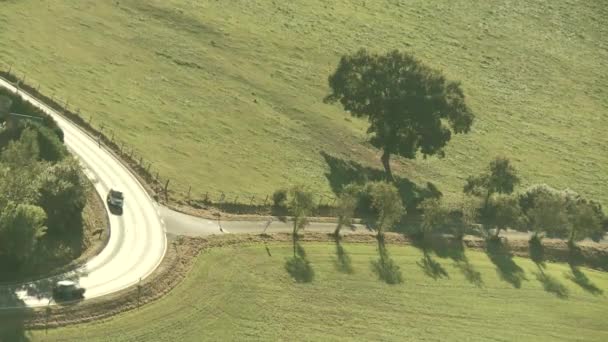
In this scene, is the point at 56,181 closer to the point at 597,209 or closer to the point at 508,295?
the point at 508,295

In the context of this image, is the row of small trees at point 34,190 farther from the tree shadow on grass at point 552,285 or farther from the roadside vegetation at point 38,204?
the tree shadow on grass at point 552,285

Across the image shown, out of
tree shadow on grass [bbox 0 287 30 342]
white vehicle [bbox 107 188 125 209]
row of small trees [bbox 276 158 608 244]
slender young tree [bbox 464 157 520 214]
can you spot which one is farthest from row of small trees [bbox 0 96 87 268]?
slender young tree [bbox 464 157 520 214]

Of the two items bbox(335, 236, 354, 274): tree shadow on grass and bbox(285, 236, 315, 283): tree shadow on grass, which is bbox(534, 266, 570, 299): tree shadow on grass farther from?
bbox(285, 236, 315, 283): tree shadow on grass

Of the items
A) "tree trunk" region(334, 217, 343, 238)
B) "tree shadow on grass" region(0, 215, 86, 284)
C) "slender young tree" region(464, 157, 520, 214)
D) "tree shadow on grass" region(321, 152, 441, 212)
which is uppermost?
"slender young tree" region(464, 157, 520, 214)

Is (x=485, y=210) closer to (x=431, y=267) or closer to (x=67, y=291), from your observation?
(x=431, y=267)

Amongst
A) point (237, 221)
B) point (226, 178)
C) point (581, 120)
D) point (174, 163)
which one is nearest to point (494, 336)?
point (237, 221)

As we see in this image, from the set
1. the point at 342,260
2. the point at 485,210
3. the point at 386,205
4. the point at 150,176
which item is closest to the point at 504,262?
the point at 485,210

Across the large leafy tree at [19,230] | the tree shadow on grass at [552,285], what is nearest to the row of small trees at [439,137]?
the tree shadow on grass at [552,285]
